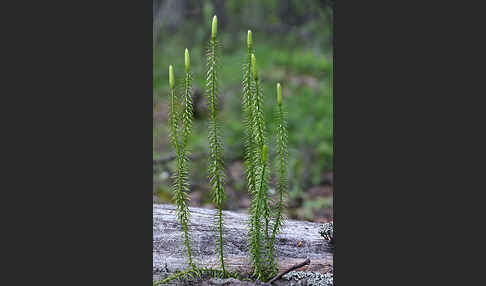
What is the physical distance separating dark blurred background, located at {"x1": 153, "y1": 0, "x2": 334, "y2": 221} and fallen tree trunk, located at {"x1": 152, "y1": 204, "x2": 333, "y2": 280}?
1777mm

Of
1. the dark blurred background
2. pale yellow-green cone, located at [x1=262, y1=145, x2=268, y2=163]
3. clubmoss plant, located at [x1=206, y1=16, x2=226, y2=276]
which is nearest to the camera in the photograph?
pale yellow-green cone, located at [x1=262, y1=145, x2=268, y2=163]

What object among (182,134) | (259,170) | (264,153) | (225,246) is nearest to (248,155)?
(259,170)

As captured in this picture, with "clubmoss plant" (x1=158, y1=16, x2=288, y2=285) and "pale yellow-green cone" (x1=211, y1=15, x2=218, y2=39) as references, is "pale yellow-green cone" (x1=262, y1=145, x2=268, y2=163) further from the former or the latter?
"pale yellow-green cone" (x1=211, y1=15, x2=218, y2=39)

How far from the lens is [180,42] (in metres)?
7.69

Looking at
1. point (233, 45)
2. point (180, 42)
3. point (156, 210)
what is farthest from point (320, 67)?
point (156, 210)

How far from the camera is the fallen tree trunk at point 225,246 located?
316cm

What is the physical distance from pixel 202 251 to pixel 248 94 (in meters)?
1.11

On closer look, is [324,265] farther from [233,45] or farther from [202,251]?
[233,45]

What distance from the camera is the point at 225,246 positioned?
10.7ft

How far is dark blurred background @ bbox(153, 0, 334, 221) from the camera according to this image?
19.1 ft

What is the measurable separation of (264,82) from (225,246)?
4594 millimetres

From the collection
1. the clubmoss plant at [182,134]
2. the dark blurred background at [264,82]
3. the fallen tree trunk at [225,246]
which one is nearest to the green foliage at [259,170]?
the fallen tree trunk at [225,246]

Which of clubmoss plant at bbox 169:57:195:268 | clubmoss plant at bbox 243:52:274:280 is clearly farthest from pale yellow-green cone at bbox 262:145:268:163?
clubmoss plant at bbox 169:57:195:268

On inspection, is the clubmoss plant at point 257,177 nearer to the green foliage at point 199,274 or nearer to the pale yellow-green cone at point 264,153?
the pale yellow-green cone at point 264,153
